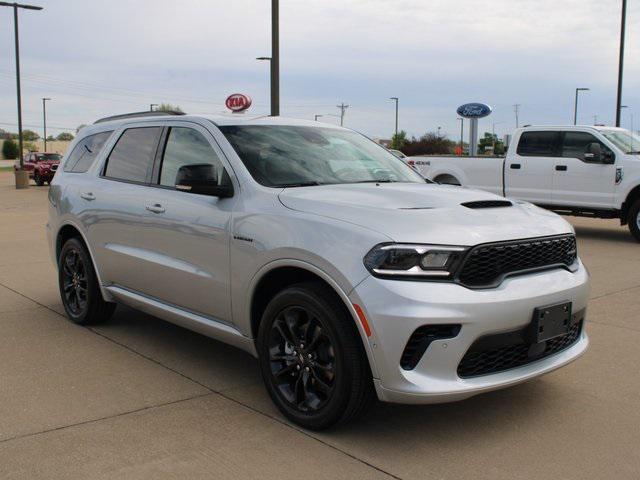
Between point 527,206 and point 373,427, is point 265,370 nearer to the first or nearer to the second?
point 373,427

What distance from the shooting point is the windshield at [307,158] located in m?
4.33

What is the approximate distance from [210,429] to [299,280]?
0.95 meters

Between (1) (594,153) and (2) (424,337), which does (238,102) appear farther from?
(2) (424,337)

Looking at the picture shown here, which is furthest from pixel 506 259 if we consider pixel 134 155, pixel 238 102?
pixel 238 102

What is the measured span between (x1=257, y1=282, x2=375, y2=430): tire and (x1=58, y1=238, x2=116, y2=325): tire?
239 cm

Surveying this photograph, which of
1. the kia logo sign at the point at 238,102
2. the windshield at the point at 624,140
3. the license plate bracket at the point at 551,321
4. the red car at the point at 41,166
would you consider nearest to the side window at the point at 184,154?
the license plate bracket at the point at 551,321

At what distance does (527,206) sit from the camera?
4.22 metres

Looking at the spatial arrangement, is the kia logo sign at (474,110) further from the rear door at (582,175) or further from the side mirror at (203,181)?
the side mirror at (203,181)

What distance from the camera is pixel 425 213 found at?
355cm

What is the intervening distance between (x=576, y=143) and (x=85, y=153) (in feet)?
29.4

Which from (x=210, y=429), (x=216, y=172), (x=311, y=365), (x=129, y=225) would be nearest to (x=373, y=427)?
(x=311, y=365)

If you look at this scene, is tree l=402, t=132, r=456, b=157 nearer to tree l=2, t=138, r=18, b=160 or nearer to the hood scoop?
the hood scoop

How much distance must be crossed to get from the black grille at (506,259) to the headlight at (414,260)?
0.23 ft

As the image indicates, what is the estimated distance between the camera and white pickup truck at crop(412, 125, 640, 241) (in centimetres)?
1152
